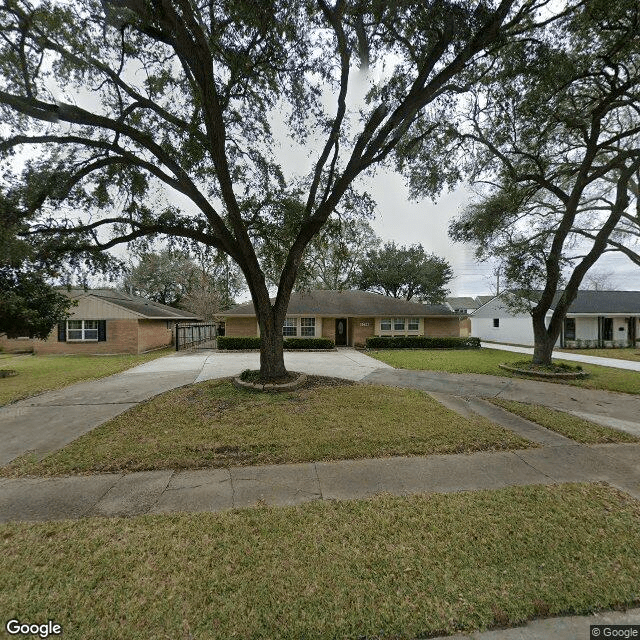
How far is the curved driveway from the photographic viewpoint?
536 cm

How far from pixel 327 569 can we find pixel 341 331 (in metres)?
19.0

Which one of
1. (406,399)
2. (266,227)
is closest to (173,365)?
(266,227)

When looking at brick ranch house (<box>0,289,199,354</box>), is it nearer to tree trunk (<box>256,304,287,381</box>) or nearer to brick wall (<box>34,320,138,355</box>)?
brick wall (<box>34,320,138,355</box>)

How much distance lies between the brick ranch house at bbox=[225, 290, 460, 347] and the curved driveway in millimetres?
7395

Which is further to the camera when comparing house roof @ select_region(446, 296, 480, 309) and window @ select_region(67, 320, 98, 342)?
house roof @ select_region(446, 296, 480, 309)

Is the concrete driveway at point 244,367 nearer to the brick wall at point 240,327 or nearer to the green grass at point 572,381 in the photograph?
the green grass at point 572,381

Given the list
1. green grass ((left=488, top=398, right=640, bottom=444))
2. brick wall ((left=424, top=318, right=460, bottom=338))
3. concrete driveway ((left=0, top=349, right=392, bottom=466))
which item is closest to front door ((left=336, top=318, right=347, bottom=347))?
brick wall ((left=424, top=318, right=460, bottom=338))

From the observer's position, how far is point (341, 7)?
6.26 meters

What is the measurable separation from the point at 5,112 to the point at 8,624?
10267 mm

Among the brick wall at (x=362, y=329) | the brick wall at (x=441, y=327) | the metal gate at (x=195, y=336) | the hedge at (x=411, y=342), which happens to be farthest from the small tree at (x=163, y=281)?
the brick wall at (x=441, y=327)

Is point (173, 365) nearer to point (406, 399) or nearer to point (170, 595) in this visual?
point (406, 399)

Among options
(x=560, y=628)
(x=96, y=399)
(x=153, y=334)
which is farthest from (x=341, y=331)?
(x=560, y=628)

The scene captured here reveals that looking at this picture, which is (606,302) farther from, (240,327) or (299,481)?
(299,481)

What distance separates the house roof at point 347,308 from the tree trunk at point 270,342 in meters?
11.2
